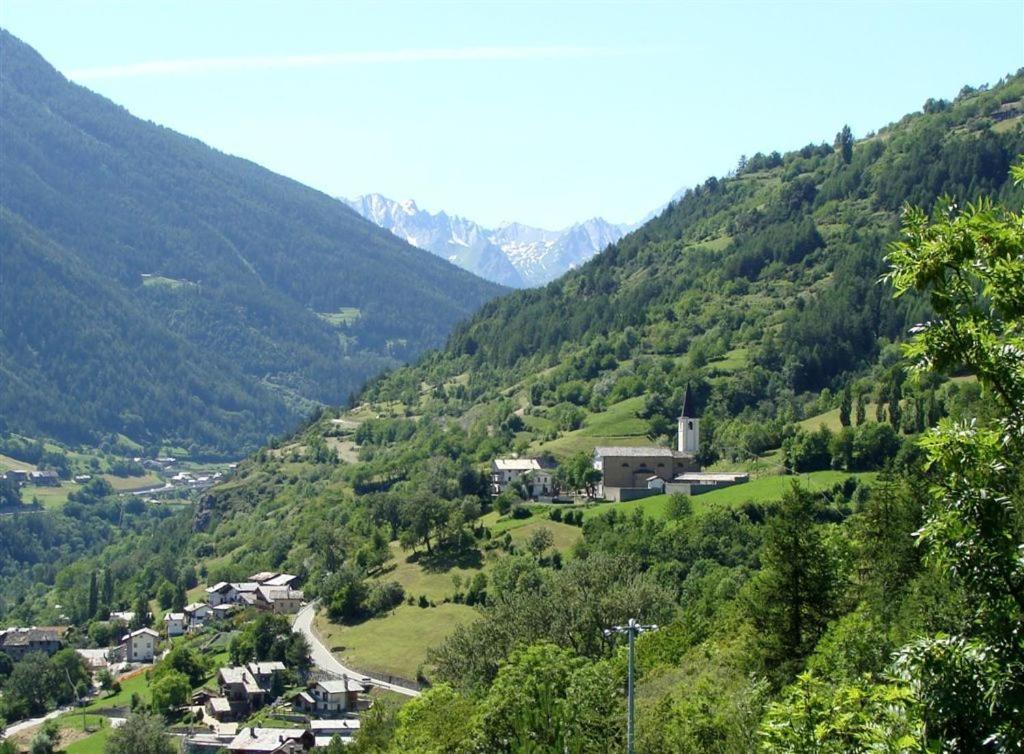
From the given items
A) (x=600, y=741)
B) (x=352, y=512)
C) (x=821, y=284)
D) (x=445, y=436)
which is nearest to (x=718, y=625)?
(x=600, y=741)

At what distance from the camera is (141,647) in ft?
408

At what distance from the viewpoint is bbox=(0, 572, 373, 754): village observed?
86312 millimetres

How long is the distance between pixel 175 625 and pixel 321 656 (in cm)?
3321

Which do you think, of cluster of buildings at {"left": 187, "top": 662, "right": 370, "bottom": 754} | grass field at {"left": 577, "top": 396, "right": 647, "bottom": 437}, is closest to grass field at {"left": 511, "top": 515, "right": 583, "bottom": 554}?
cluster of buildings at {"left": 187, "top": 662, "right": 370, "bottom": 754}

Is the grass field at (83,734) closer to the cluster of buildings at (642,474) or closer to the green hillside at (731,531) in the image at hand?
the green hillside at (731,531)

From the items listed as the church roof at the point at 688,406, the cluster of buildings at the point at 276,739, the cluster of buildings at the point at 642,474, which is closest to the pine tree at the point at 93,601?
the cluster of buildings at the point at 642,474

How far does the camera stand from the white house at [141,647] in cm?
12381

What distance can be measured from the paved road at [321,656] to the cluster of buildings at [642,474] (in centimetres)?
2503

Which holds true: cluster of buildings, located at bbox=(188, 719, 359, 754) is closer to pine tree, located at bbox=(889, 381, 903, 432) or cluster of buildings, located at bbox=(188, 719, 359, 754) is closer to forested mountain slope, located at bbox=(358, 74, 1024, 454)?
pine tree, located at bbox=(889, 381, 903, 432)

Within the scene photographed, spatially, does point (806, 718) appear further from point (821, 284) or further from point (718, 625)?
point (821, 284)

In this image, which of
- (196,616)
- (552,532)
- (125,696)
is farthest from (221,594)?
(552,532)

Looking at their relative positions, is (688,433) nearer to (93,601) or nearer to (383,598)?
(383,598)

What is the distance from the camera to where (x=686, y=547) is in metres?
97.4

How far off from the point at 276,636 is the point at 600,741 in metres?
64.5
